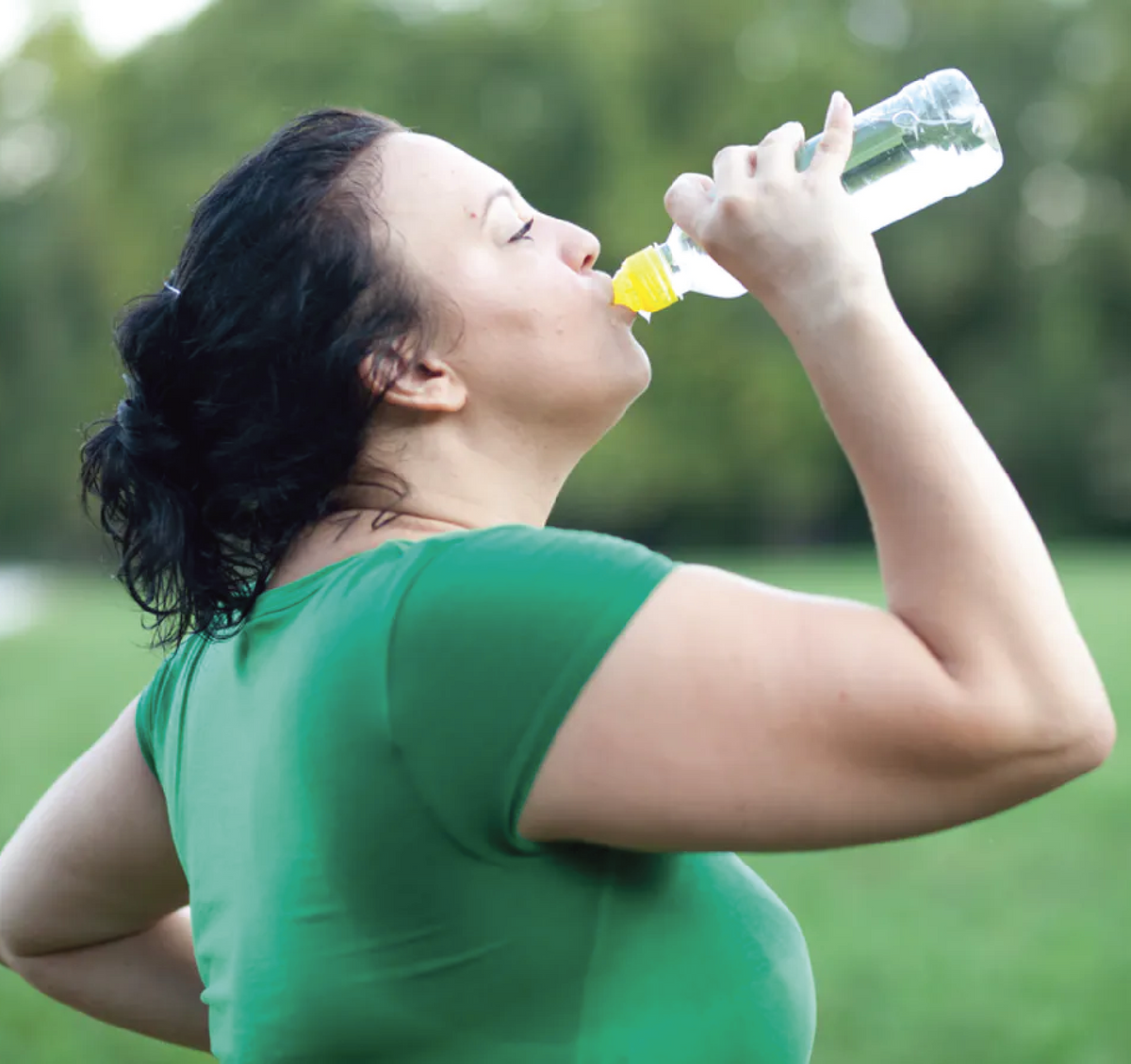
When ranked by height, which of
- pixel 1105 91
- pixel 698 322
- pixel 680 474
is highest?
pixel 1105 91

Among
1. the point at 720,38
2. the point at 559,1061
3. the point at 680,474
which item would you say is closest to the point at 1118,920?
the point at 559,1061

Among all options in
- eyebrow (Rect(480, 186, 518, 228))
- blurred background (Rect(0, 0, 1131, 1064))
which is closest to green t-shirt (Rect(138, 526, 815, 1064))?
eyebrow (Rect(480, 186, 518, 228))

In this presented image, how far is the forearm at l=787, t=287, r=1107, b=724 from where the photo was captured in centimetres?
137

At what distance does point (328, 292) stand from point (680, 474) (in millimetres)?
34161

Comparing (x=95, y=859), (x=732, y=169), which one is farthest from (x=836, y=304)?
(x=95, y=859)

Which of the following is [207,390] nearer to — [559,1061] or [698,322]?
[559,1061]

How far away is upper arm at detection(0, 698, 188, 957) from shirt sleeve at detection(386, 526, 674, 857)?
2.16 ft

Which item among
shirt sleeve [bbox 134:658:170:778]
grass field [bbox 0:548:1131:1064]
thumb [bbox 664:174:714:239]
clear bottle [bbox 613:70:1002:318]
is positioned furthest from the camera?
grass field [bbox 0:548:1131:1064]

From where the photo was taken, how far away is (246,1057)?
60.8 inches

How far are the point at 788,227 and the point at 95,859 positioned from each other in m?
1.15

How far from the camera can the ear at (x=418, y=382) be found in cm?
170

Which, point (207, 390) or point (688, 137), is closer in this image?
point (207, 390)

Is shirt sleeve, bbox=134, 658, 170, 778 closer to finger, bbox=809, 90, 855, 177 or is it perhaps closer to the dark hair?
the dark hair

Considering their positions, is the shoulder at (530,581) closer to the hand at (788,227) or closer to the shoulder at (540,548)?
the shoulder at (540,548)
